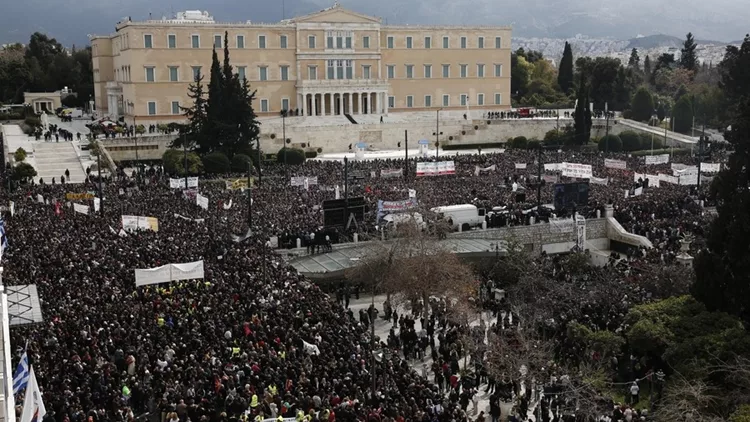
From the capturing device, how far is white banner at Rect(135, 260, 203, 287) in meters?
25.7

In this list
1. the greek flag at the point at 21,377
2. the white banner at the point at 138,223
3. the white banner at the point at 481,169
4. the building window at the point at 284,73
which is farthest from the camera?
the building window at the point at 284,73

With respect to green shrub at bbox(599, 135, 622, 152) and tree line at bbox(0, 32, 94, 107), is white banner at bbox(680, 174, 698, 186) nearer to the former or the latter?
green shrub at bbox(599, 135, 622, 152)

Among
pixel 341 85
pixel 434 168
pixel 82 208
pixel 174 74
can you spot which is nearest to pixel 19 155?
pixel 82 208

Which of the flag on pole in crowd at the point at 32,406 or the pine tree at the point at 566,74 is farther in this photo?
the pine tree at the point at 566,74

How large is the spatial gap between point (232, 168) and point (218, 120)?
3566mm

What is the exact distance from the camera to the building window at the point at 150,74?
71.4 meters

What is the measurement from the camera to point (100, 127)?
6612 cm

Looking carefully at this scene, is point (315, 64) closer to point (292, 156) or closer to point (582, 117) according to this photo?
point (292, 156)

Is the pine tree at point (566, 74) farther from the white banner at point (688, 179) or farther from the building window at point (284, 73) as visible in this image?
the white banner at point (688, 179)

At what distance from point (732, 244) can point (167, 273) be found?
1570cm

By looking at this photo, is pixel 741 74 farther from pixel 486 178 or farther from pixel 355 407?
pixel 355 407

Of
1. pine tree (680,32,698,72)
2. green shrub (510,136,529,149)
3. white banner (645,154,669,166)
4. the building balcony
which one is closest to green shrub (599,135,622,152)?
green shrub (510,136,529,149)

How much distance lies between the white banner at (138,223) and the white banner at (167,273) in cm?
657

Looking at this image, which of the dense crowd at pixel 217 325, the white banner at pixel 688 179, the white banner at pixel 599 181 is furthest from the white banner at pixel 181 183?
the white banner at pixel 688 179
